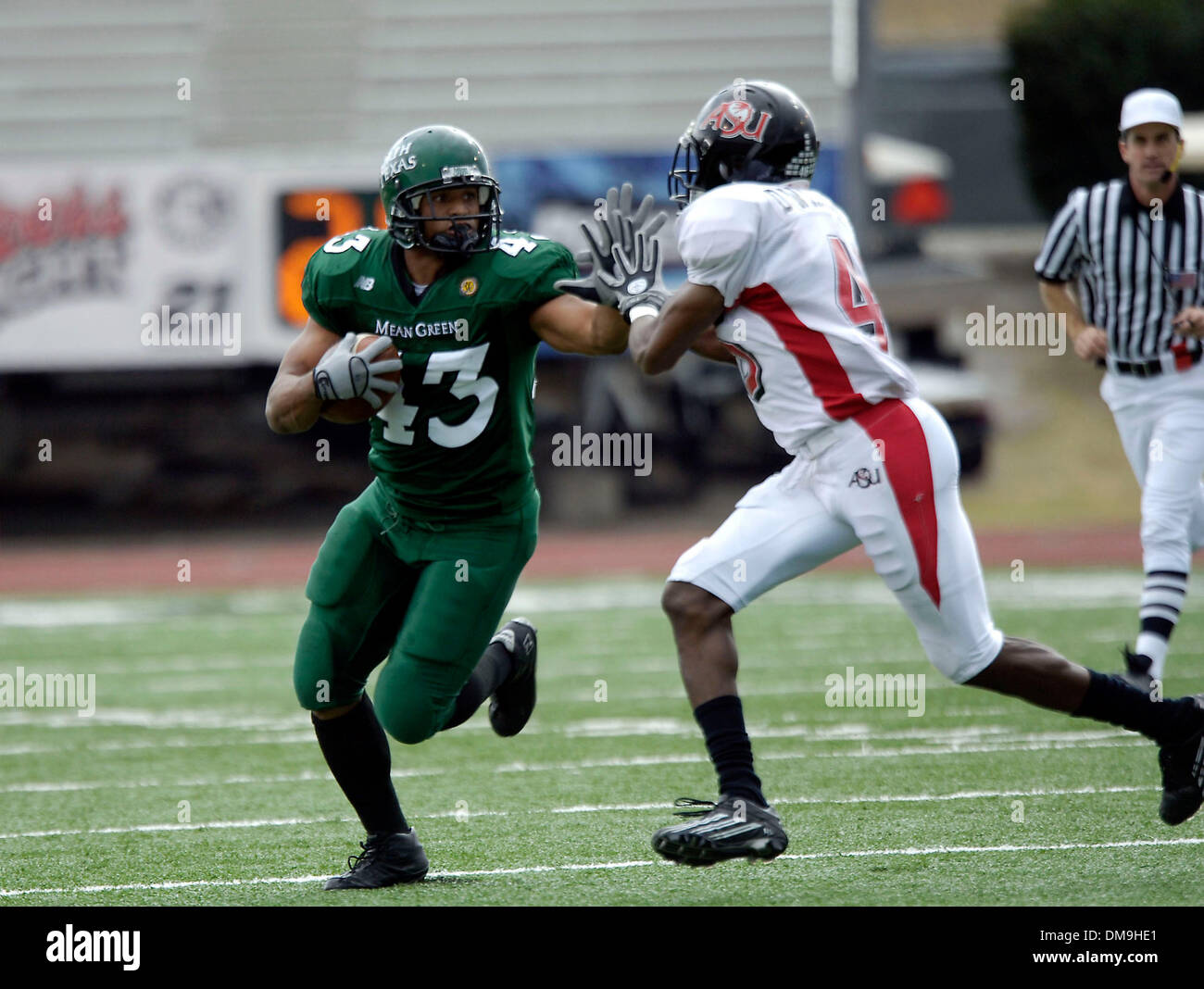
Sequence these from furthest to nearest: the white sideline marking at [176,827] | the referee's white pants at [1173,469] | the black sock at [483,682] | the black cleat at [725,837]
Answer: the referee's white pants at [1173,469] < the white sideline marking at [176,827] < the black sock at [483,682] < the black cleat at [725,837]

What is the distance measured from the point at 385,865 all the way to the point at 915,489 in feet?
4.85

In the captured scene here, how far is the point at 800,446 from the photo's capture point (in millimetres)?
3721

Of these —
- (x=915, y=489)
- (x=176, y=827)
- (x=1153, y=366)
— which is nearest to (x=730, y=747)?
(x=915, y=489)

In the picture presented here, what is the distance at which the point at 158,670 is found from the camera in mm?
7875

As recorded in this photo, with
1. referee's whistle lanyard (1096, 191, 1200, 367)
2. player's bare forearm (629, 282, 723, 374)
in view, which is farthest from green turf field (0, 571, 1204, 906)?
referee's whistle lanyard (1096, 191, 1200, 367)

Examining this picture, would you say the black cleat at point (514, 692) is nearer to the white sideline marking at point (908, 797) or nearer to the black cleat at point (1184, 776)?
the white sideline marking at point (908, 797)

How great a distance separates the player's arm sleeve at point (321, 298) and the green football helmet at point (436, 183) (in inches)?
7.4

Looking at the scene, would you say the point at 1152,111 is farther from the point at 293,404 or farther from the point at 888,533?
the point at 293,404

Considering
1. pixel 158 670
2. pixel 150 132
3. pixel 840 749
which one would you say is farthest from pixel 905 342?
pixel 840 749

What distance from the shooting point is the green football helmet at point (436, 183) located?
3.75m

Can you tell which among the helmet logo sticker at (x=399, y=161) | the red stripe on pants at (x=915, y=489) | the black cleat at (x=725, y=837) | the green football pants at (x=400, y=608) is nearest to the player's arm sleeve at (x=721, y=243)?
the red stripe on pants at (x=915, y=489)

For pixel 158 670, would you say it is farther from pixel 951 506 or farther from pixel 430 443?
pixel 951 506

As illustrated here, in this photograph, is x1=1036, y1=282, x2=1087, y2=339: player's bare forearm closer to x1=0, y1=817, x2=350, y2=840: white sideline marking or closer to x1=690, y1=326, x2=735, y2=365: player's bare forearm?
x1=690, y1=326, x2=735, y2=365: player's bare forearm

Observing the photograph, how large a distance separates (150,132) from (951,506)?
14.0 meters
